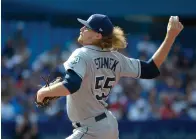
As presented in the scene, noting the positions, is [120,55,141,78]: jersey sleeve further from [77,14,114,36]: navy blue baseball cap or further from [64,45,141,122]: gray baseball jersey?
[77,14,114,36]: navy blue baseball cap

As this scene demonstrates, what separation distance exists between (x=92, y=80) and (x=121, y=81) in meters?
8.58

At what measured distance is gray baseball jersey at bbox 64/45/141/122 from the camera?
200 inches

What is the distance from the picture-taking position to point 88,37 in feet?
17.2

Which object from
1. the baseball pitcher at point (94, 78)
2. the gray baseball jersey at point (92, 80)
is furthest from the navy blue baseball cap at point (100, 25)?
the gray baseball jersey at point (92, 80)

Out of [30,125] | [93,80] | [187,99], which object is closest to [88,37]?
[93,80]

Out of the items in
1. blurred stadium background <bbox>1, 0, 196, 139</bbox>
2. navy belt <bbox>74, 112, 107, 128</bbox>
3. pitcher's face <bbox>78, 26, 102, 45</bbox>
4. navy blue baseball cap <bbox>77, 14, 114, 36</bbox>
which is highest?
navy blue baseball cap <bbox>77, 14, 114, 36</bbox>

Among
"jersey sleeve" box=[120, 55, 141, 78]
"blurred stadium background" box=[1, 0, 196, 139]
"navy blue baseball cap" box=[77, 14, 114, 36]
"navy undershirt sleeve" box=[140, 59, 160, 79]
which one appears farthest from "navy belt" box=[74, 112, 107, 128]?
"blurred stadium background" box=[1, 0, 196, 139]

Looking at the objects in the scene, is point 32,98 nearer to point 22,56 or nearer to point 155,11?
point 22,56

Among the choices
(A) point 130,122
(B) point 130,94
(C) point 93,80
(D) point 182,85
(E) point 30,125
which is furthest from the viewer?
(D) point 182,85

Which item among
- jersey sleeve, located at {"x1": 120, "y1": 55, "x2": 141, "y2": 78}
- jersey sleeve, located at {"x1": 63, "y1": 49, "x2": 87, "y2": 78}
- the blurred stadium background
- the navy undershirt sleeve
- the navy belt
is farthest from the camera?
the blurred stadium background

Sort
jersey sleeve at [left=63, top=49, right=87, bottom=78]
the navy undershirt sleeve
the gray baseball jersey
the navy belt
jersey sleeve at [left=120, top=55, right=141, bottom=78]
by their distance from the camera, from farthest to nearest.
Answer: the navy undershirt sleeve, jersey sleeve at [left=120, top=55, right=141, bottom=78], the navy belt, the gray baseball jersey, jersey sleeve at [left=63, top=49, right=87, bottom=78]

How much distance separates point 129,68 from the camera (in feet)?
17.8

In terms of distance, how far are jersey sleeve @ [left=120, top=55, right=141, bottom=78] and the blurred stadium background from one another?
21.1 feet

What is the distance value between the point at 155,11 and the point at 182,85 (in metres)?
2.54
